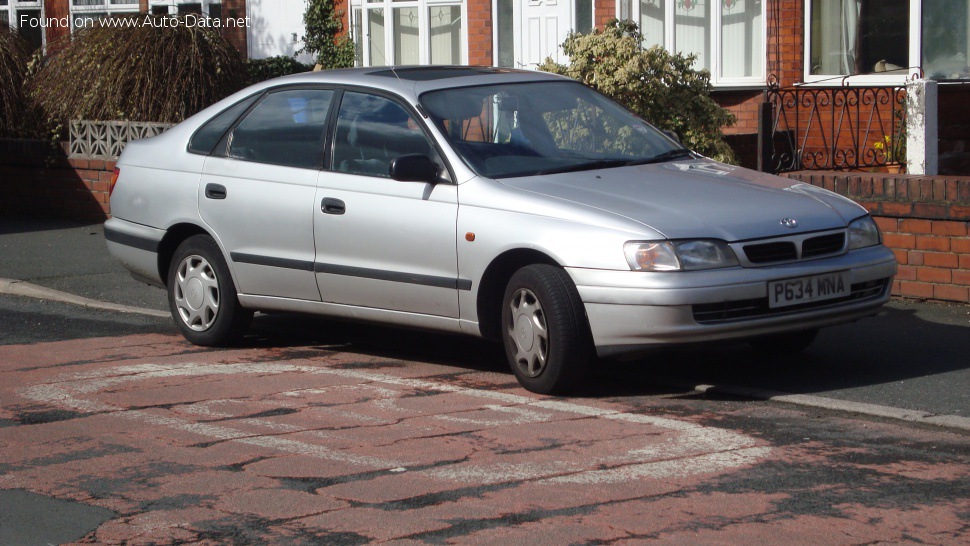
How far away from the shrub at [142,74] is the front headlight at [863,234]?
9.70 m

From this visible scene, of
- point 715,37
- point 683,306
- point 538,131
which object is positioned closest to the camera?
point 683,306

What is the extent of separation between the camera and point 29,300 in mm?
10789

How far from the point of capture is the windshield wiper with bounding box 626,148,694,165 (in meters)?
7.88

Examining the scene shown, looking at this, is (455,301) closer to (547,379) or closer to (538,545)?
(547,379)

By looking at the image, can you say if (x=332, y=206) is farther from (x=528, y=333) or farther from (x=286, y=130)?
(x=528, y=333)

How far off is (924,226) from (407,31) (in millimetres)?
13035

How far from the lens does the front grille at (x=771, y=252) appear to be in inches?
267

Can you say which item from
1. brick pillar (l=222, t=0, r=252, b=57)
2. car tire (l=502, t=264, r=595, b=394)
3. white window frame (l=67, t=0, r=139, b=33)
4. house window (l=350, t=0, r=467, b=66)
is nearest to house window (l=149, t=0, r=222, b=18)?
brick pillar (l=222, t=0, r=252, b=57)

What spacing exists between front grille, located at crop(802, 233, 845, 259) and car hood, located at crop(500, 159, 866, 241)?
55 mm

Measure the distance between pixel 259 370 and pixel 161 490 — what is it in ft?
8.22

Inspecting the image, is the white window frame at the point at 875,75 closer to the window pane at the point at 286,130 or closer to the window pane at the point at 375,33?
the window pane at the point at 375,33

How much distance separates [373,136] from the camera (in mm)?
7949

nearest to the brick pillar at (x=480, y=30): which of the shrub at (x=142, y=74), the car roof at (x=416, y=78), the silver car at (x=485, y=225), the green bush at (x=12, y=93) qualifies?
the shrub at (x=142, y=74)

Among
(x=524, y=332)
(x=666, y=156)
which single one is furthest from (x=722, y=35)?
(x=524, y=332)
